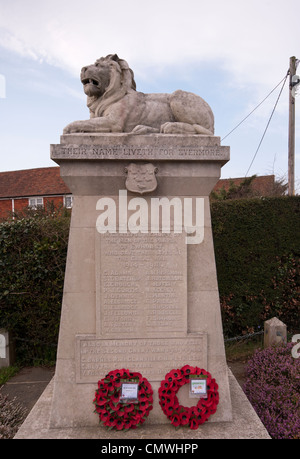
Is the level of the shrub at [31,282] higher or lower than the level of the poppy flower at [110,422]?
higher

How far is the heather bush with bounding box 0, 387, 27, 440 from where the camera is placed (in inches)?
112

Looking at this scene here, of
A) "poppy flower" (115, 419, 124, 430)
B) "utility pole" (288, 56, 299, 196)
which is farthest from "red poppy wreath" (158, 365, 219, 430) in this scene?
"utility pole" (288, 56, 299, 196)

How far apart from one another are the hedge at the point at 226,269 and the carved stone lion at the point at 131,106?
300cm

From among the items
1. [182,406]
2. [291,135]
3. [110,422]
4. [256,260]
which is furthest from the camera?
[291,135]

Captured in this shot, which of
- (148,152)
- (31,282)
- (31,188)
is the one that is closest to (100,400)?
(148,152)

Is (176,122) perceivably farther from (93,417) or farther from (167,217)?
(93,417)

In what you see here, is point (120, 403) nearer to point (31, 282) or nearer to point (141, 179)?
point (141, 179)

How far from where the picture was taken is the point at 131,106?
2.92 metres

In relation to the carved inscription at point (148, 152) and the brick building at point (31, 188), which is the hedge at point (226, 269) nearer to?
the carved inscription at point (148, 152)

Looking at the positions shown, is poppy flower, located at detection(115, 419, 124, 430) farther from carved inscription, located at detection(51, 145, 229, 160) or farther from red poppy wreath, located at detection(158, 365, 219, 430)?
carved inscription, located at detection(51, 145, 229, 160)

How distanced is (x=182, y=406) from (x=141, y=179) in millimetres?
2055

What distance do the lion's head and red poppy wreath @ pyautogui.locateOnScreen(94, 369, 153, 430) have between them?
252 centimetres

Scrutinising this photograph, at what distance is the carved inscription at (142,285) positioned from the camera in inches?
107

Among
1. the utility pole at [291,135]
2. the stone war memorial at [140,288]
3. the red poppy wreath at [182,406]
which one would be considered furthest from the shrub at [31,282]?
the utility pole at [291,135]
